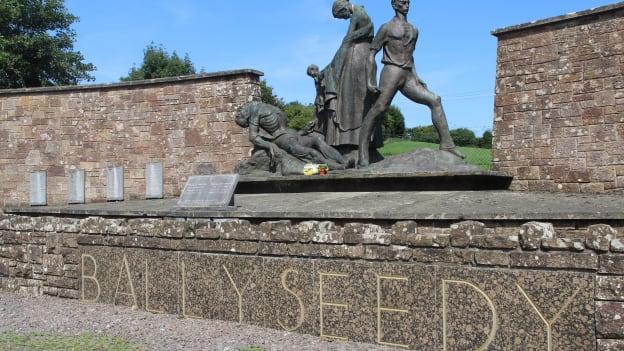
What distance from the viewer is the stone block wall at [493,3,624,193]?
1188 centimetres

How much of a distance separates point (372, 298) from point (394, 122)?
31.8 m

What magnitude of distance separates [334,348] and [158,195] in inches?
328

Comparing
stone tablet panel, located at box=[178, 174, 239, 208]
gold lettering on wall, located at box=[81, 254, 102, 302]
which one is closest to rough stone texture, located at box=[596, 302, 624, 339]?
stone tablet panel, located at box=[178, 174, 239, 208]

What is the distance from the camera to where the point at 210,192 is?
6809mm

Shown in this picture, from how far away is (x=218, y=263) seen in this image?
5.88m

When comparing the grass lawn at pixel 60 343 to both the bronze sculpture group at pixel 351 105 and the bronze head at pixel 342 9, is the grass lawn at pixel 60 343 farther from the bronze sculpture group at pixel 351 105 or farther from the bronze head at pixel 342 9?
the bronze head at pixel 342 9

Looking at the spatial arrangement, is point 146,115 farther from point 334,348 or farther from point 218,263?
point 334,348

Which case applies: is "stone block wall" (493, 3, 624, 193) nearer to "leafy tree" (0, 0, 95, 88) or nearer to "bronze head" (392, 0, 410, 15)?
"bronze head" (392, 0, 410, 15)

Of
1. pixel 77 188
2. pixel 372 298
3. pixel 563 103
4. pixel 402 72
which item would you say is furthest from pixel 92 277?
pixel 563 103

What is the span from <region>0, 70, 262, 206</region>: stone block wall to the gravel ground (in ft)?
23.7

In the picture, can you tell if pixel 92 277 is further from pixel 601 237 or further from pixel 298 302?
pixel 601 237

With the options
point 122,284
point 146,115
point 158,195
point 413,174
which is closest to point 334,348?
point 122,284

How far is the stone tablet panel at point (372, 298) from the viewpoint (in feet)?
13.6

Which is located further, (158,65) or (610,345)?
(158,65)
